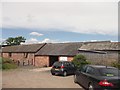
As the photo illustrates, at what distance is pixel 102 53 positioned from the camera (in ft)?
98.9

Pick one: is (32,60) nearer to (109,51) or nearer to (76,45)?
(76,45)

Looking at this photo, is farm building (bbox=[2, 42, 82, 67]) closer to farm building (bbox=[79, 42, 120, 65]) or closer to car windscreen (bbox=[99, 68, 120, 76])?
farm building (bbox=[79, 42, 120, 65])

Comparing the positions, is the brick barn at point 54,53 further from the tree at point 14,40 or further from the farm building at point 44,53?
the tree at point 14,40

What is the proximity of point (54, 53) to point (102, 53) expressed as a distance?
9.90 meters

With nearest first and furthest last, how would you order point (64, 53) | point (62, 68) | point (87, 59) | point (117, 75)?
point (117, 75) < point (62, 68) < point (87, 59) < point (64, 53)

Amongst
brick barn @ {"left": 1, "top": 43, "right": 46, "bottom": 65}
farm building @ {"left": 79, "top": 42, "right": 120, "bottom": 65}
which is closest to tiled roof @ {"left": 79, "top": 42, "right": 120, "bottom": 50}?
farm building @ {"left": 79, "top": 42, "right": 120, "bottom": 65}

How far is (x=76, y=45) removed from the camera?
37906mm

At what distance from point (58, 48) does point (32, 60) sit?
555 centimetres

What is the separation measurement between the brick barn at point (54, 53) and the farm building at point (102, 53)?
307 cm

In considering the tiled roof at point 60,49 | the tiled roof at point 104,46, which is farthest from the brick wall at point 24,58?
the tiled roof at point 104,46

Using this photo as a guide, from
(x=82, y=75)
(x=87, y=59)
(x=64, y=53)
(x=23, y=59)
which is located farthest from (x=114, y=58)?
(x=23, y=59)

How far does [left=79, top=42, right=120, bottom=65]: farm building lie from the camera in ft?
96.5

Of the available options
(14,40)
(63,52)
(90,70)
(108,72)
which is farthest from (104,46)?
(14,40)

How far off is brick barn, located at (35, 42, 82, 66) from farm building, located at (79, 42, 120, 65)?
3.07 meters
